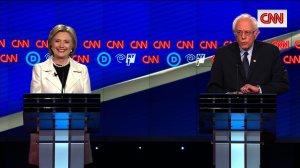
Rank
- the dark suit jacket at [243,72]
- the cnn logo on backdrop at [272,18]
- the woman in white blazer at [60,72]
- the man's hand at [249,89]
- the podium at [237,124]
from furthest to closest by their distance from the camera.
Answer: the cnn logo on backdrop at [272,18] < the dark suit jacket at [243,72] < the woman in white blazer at [60,72] < the man's hand at [249,89] < the podium at [237,124]

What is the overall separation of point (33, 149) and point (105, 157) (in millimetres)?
3655

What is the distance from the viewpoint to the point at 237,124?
4.87 meters

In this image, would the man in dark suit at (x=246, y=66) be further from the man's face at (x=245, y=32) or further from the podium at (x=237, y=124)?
the podium at (x=237, y=124)

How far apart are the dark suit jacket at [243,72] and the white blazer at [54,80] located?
0.93 m

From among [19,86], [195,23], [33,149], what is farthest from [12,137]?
[33,149]

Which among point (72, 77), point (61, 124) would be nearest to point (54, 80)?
point (72, 77)

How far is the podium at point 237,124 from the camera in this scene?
475 cm

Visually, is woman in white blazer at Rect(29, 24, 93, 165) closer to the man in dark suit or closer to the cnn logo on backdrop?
the man in dark suit

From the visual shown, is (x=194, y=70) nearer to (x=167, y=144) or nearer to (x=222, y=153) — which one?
(x=167, y=144)

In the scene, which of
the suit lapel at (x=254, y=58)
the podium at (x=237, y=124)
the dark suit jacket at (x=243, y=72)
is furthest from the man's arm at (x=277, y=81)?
the podium at (x=237, y=124)

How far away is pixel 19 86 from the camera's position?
820 centimetres

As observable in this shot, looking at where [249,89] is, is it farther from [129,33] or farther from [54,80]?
[129,33]

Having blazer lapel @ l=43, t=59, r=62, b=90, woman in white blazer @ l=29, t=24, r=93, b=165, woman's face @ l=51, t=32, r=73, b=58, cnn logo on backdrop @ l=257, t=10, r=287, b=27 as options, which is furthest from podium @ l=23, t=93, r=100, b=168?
cnn logo on backdrop @ l=257, t=10, r=287, b=27

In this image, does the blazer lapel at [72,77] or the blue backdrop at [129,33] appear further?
the blue backdrop at [129,33]
